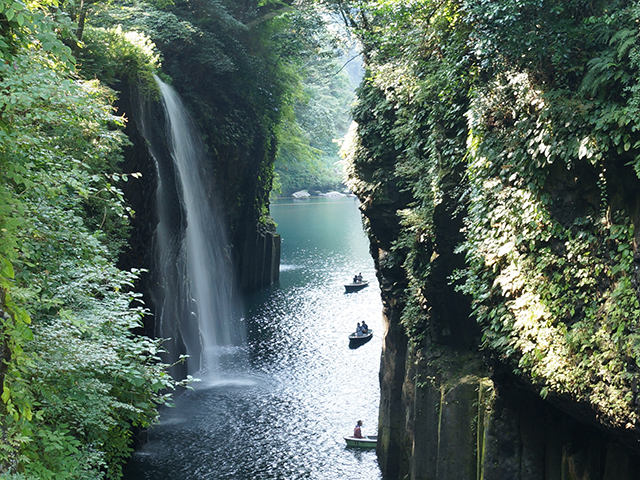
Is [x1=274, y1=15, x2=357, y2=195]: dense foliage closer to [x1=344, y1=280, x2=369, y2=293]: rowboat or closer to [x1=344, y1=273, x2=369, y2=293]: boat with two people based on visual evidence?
[x1=344, y1=273, x2=369, y2=293]: boat with two people

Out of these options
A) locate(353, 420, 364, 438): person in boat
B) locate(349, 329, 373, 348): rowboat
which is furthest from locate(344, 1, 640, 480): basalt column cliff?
locate(349, 329, 373, 348): rowboat

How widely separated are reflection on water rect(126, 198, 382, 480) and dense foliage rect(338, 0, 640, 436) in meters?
7.83

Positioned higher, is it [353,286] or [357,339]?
[353,286]

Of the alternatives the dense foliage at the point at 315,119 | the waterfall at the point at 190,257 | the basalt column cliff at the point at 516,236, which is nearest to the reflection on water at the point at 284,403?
the waterfall at the point at 190,257

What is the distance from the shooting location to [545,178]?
952 centimetres

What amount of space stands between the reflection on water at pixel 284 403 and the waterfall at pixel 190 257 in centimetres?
145

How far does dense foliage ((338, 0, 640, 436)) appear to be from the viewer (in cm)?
784

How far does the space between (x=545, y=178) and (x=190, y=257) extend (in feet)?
63.8

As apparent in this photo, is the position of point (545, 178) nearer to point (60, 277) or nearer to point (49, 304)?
point (49, 304)

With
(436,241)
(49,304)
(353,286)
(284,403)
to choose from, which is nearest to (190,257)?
(284,403)

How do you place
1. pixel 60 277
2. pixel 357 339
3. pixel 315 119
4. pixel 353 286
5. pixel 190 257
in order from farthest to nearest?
pixel 315 119
pixel 353 286
pixel 357 339
pixel 190 257
pixel 60 277

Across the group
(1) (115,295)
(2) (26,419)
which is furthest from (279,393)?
(2) (26,419)

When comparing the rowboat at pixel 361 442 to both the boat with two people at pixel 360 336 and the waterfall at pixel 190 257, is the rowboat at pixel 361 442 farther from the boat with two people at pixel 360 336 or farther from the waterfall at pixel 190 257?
the boat with two people at pixel 360 336

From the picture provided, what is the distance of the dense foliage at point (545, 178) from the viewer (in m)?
7.84
